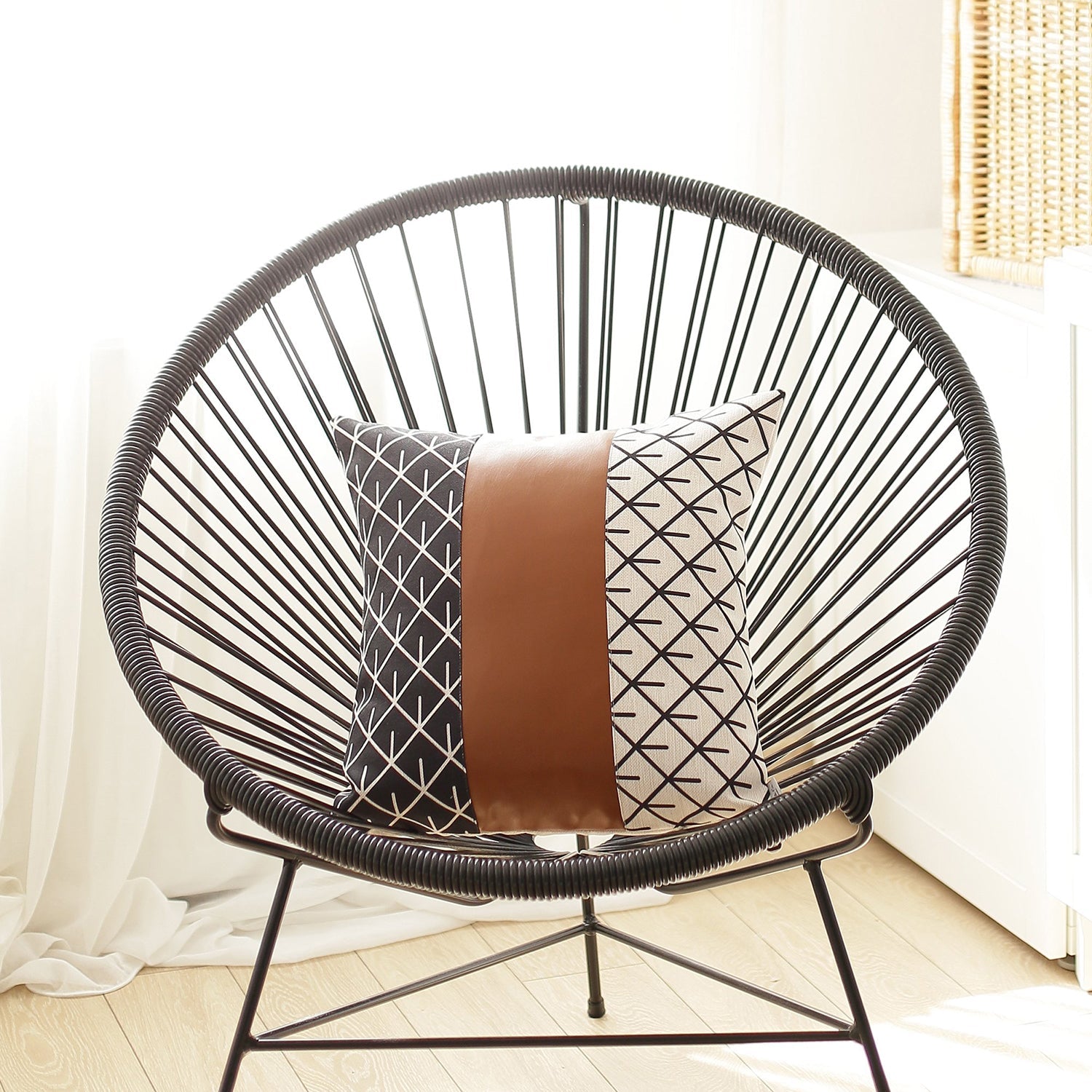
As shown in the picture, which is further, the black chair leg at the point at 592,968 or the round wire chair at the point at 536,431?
the black chair leg at the point at 592,968

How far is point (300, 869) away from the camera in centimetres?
190

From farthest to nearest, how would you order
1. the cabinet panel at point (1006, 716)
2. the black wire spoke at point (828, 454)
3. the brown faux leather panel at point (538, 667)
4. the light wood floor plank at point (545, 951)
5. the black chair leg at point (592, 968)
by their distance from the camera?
the light wood floor plank at point (545, 951) → the cabinet panel at point (1006, 716) → the black chair leg at point (592, 968) → the black wire spoke at point (828, 454) → the brown faux leather panel at point (538, 667)

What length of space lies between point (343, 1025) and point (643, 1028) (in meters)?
0.35

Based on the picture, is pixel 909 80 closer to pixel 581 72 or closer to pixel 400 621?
pixel 581 72

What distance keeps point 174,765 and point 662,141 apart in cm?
102

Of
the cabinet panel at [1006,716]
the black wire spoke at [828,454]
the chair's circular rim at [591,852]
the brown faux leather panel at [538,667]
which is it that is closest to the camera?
the chair's circular rim at [591,852]

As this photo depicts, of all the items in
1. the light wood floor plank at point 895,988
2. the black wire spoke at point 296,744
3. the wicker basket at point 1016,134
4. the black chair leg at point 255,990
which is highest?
the wicker basket at point 1016,134

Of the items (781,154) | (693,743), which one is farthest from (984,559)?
(781,154)

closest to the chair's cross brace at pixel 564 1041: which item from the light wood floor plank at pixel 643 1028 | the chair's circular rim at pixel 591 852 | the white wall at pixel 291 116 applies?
the chair's circular rim at pixel 591 852

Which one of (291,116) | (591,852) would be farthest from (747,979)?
(291,116)

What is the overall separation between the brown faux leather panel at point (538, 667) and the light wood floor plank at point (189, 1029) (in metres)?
0.56

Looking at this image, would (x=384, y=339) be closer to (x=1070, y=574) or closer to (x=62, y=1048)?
(x=1070, y=574)

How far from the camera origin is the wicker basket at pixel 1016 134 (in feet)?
5.23

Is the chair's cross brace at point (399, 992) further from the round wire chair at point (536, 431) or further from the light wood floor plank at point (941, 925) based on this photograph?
the light wood floor plank at point (941, 925)
